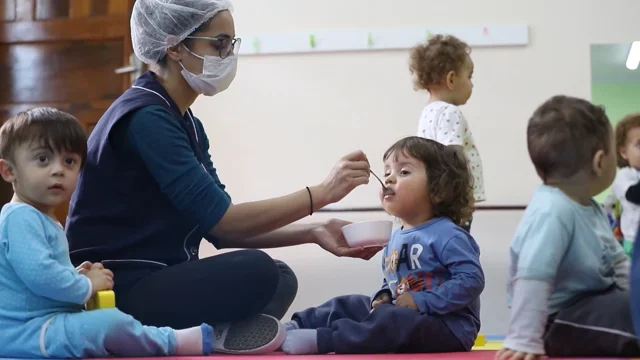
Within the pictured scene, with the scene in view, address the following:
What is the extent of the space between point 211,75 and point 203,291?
1.61 ft

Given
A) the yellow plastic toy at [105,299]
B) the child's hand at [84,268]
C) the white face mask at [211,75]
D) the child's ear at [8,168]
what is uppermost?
the white face mask at [211,75]

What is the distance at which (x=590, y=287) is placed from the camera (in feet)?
4.26

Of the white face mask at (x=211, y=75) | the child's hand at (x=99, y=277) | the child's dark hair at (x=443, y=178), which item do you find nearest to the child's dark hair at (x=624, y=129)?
the child's dark hair at (x=443, y=178)

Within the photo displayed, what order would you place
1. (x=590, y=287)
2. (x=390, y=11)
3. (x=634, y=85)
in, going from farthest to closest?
(x=390, y=11) → (x=634, y=85) → (x=590, y=287)

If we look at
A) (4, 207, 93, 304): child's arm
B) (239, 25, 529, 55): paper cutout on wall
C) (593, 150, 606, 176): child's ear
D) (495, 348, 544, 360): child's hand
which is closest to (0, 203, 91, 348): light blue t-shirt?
(4, 207, 93, 304): child's arm

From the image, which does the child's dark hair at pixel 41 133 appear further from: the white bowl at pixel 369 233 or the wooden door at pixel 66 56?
the wooden door at pixel 66 56

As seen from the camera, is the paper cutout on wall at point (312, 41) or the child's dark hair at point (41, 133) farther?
the paper cutout on wall at point (312, 41)

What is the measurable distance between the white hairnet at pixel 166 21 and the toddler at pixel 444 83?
114cm

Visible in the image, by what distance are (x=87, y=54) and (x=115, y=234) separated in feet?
7.13

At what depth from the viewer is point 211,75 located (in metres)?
1.85

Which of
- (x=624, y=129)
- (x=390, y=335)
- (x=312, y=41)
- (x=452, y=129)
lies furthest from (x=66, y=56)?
(x=624, y=129)

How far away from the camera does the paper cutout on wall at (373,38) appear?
12.0 feet

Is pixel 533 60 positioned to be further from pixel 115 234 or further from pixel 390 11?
pixel 115 234

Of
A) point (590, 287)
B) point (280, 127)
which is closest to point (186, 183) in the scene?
A: point (590, 287)
